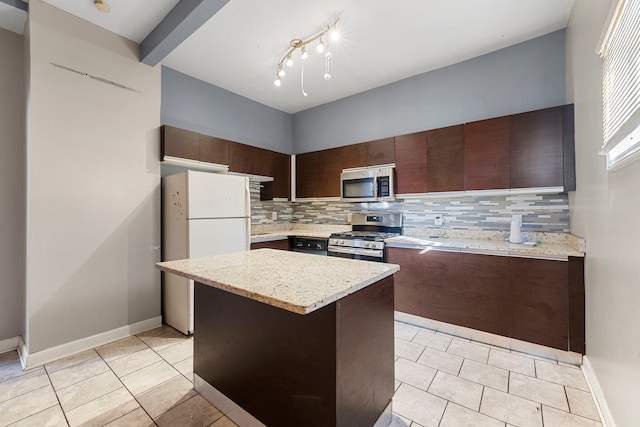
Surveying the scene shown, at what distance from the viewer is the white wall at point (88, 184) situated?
219cm

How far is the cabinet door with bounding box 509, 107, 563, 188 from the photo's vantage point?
2318 mm

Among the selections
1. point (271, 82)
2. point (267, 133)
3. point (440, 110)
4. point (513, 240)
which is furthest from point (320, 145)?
point (513, 240)

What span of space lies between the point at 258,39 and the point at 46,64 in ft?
5.70

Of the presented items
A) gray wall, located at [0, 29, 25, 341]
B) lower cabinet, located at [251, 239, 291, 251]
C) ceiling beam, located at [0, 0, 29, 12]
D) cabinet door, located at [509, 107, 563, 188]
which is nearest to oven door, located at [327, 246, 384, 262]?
lower cabinet, located at [251, 239, 291, 251]

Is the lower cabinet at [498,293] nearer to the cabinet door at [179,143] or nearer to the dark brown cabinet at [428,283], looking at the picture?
the dark brown cabinet at [428,283]

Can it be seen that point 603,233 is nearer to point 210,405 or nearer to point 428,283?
point 428,283

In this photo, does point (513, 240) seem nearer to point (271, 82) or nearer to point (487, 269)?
point (487, 269)

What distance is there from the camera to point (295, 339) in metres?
1.27

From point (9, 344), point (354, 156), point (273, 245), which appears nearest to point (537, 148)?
point (354, 156)

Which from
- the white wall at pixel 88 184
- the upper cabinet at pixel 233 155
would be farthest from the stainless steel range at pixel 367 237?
the white wall at pixel 88 184

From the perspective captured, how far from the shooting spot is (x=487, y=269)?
7.91 feet

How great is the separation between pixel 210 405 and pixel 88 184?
2129 millimetres

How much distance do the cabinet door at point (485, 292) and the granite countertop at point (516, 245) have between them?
80 millimetres

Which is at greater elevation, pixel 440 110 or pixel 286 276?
pixel 440 110
